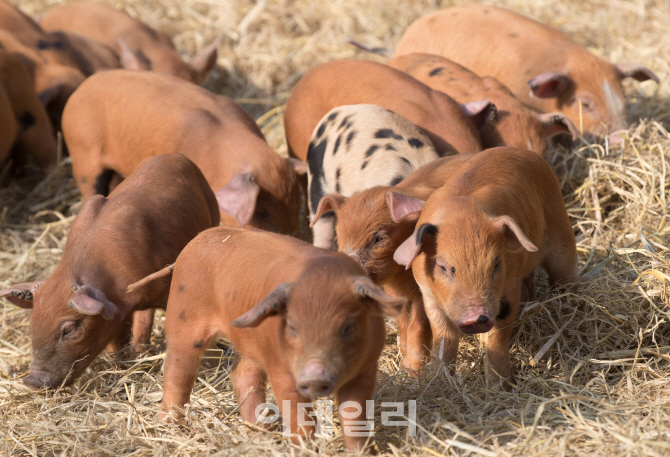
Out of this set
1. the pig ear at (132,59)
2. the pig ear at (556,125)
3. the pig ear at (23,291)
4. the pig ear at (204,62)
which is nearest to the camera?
the pig ear at (23,291)

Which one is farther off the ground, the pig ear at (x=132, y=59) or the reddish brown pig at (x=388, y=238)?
the reddish brown pig at (x=388, y=238)

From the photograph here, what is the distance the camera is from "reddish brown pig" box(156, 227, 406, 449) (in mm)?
2947

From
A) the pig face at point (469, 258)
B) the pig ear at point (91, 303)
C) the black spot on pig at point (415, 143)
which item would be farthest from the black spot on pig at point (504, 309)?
the pig ear at point (91, 303)

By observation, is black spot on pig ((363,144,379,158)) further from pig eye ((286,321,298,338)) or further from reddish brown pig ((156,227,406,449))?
pig eye ((286,321,298,338))

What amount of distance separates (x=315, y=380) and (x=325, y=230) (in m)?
2.23

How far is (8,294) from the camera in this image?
442 centimetres

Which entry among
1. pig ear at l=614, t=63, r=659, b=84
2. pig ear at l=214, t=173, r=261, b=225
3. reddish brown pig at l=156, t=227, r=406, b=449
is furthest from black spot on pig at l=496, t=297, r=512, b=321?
pig ear at l=614, t=63, r=659, b=84

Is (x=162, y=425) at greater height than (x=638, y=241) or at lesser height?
lesser

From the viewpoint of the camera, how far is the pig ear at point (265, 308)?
2928 mm

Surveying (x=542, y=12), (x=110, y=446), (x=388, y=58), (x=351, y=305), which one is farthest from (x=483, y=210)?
(x=542, y=12)

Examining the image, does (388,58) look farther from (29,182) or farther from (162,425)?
(162,425)

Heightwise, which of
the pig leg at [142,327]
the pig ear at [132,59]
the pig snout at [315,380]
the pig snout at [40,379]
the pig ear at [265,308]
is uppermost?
the pig ear at [265,308]

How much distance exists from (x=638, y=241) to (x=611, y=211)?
2.07 ft

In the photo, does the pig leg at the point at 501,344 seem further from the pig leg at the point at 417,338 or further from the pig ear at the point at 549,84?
the pig ear at the point at 549,84
